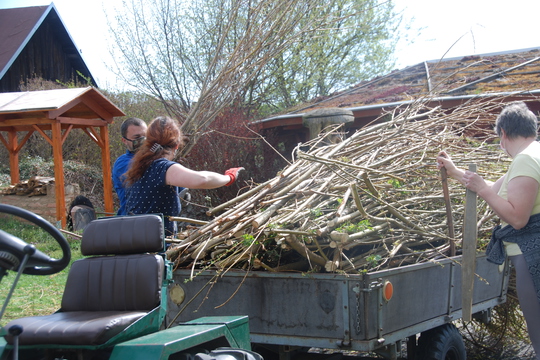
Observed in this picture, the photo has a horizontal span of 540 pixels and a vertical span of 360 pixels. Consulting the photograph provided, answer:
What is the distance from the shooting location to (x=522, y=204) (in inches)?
106

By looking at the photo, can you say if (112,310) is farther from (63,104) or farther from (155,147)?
(63,104)

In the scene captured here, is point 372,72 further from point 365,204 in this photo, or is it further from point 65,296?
point 65,296

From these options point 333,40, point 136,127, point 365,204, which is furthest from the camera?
point 333,40

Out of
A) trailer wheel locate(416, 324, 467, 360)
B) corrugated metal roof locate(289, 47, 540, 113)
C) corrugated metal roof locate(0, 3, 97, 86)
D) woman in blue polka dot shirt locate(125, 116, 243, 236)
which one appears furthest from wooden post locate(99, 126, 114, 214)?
corrugated metal roof locate(0, 3, 97, 86)

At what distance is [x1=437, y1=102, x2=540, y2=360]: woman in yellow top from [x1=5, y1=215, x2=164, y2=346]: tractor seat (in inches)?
67.4

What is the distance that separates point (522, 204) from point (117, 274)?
6.63 ft

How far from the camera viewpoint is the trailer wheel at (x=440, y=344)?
132 inches

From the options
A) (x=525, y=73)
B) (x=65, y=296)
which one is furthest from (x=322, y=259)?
(x=525, y=73)

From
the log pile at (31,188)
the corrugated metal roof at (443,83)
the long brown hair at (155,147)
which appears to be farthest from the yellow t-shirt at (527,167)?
the log pile at (31,188)

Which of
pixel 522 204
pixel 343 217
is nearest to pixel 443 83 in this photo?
pixel 343 217

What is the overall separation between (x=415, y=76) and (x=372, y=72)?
8.15 meters

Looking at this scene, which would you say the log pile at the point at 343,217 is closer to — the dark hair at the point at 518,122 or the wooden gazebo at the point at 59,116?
the dark hair at the point at 518,122

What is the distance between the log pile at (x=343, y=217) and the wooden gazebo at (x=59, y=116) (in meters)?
6.64

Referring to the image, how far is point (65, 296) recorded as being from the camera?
2750 millimetres
